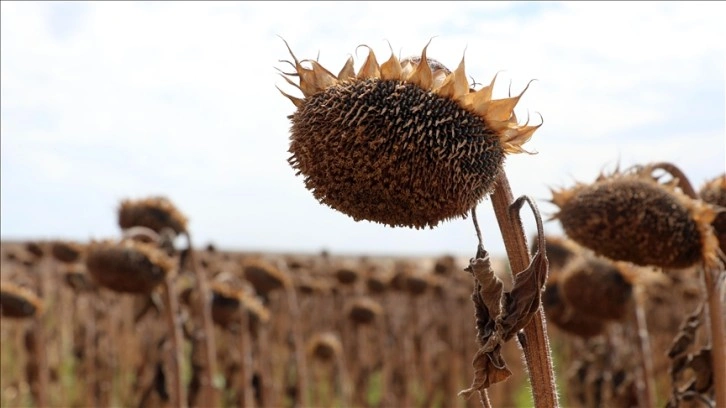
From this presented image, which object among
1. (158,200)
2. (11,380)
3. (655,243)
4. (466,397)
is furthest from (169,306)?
(11,380)

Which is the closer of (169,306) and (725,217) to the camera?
(725,217)

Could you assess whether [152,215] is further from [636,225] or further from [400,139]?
[400,139]

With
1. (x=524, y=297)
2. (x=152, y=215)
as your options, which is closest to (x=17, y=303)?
(x=152, y=215)

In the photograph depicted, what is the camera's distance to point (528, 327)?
175 cm

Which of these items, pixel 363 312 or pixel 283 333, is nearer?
pixel 363 312

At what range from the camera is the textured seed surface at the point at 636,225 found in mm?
2645

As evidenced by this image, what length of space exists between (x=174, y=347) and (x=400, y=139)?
3120 mm

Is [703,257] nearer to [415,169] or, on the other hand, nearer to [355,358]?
[415,169]

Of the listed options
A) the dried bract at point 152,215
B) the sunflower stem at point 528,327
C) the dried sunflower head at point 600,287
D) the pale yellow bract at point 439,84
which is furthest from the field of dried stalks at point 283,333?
the pale yellow bract at point 439,84

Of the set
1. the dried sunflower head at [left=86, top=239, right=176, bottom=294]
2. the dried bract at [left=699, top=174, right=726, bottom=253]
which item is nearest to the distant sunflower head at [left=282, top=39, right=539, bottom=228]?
the dried bract at [left=699, top=174, right=726, bottom=253]

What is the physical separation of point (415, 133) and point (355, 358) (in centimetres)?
1024

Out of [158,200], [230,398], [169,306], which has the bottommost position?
[230,398]

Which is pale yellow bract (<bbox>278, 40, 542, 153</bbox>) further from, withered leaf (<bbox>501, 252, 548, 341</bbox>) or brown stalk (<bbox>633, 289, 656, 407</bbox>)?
brown stalk (<bbox>633, 289, 656, 407</bbox>)

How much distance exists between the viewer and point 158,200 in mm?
5230
